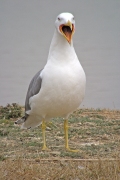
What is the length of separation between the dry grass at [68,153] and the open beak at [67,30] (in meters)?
1.18

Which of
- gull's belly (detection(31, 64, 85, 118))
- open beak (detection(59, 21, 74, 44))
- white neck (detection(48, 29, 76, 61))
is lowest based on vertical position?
gull's belly (detection(31, 64, 85, 118))

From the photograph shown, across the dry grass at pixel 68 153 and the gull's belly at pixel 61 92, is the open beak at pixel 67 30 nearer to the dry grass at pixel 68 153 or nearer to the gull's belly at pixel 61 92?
the gull's belly at pixel 61 92

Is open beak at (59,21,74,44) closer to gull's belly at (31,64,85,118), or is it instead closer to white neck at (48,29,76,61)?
white neck at (48,29,76,61)

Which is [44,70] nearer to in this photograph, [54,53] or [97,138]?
[54,53]

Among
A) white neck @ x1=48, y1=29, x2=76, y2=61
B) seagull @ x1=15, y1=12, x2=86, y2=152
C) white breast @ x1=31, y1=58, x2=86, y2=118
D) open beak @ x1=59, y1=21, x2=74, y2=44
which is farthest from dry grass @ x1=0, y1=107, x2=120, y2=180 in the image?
open beak @ x1=59, y1=21, x2=74, y2=44

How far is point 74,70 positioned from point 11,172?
1.43 metres

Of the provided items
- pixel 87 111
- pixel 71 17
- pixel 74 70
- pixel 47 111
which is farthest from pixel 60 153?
pixel 87 111

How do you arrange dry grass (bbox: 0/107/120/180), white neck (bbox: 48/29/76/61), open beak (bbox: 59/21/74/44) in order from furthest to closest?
1. white neck (bbox: 48/29/76/61)
2. open beak (bbox: 59/21/74/44)
3. dry grass (bbox: 0/107/120/180)

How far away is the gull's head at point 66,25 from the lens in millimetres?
4957

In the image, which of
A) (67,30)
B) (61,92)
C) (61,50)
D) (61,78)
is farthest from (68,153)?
(67,30)

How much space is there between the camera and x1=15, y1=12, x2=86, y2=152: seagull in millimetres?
5012

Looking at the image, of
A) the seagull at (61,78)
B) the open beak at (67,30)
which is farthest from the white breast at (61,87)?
the open beak at (67,30)

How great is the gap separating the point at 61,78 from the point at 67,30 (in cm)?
51

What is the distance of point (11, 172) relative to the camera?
4.05 m
